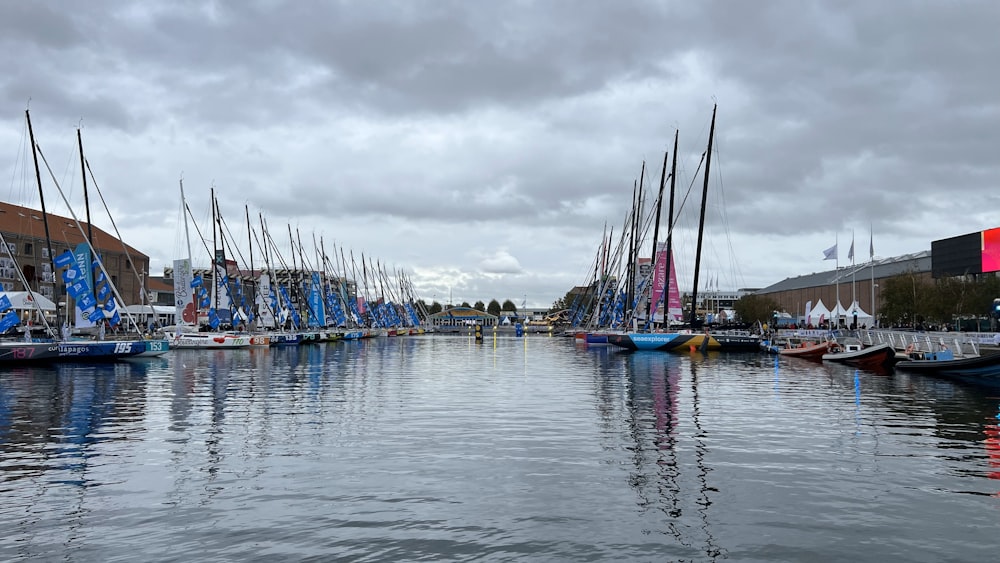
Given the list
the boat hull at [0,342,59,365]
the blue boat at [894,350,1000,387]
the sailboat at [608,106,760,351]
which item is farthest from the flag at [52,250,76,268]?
the blue boat at [894,350,1000,387]

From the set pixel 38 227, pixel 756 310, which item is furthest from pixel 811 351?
pixel 38 227

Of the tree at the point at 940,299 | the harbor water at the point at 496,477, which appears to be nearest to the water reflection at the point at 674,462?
the harbor water at the point at 496,477

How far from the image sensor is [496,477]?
51.6 ft

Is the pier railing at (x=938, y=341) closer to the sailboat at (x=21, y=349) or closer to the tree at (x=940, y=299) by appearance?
the tree at (x=940, y=299)

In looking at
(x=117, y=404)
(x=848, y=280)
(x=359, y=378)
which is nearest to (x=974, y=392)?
(x=359, y=378)

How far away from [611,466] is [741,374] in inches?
1222

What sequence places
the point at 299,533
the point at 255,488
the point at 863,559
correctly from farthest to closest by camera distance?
the point at 255,488 < the point at 299,533 < the point at 863,559

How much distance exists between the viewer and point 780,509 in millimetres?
13273

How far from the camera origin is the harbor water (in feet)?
37.0

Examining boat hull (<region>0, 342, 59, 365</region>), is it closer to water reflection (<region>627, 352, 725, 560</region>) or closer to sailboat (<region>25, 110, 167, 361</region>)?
sailboat (<region>25, 110, 167, 361</region>)

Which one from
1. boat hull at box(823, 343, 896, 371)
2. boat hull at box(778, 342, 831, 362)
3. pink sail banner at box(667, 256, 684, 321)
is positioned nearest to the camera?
boat hull at box(823, 343, 896, 371)

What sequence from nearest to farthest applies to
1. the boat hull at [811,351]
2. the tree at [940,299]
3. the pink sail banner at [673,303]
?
the boat hull at [811,351]
the pink sail banner at [673,303]
the tree at [940,299]

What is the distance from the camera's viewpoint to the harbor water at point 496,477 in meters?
11.3

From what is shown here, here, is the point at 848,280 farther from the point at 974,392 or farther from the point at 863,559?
the point at 863,559
